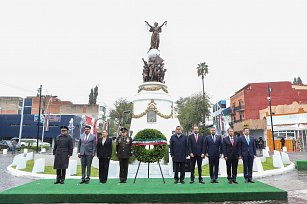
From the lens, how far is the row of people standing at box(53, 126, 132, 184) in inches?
361

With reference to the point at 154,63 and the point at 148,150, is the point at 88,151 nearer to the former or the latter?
the point at 148,150

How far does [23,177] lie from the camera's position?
12.6 m

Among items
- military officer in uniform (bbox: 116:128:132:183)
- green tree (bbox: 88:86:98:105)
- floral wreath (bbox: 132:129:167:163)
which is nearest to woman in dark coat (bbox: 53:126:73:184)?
military officer in uniform (bbox: 116:128:132:183)

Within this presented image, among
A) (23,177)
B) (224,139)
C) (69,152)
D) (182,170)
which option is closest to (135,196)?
(182,170)

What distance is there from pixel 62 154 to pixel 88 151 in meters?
0.89

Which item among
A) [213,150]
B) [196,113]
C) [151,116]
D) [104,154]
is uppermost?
[196,113]

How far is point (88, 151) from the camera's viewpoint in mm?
9375

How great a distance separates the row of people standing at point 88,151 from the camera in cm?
916

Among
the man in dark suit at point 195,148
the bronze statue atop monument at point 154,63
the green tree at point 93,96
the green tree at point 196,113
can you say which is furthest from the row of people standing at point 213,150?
the green tree at point 93,96

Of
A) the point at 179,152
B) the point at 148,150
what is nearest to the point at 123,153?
the point at 148,150

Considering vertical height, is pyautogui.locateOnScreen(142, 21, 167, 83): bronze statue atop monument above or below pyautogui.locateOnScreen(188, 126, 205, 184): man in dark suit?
above

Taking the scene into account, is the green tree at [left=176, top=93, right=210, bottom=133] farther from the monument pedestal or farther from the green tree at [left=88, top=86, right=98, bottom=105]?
the green tree at [left=88, top=86, right=98, bottom=105]

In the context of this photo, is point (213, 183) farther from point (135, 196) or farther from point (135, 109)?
point (135, 109)

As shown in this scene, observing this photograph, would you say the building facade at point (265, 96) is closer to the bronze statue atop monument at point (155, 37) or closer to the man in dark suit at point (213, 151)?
the bronze statue atop monument at point (155, 37)
